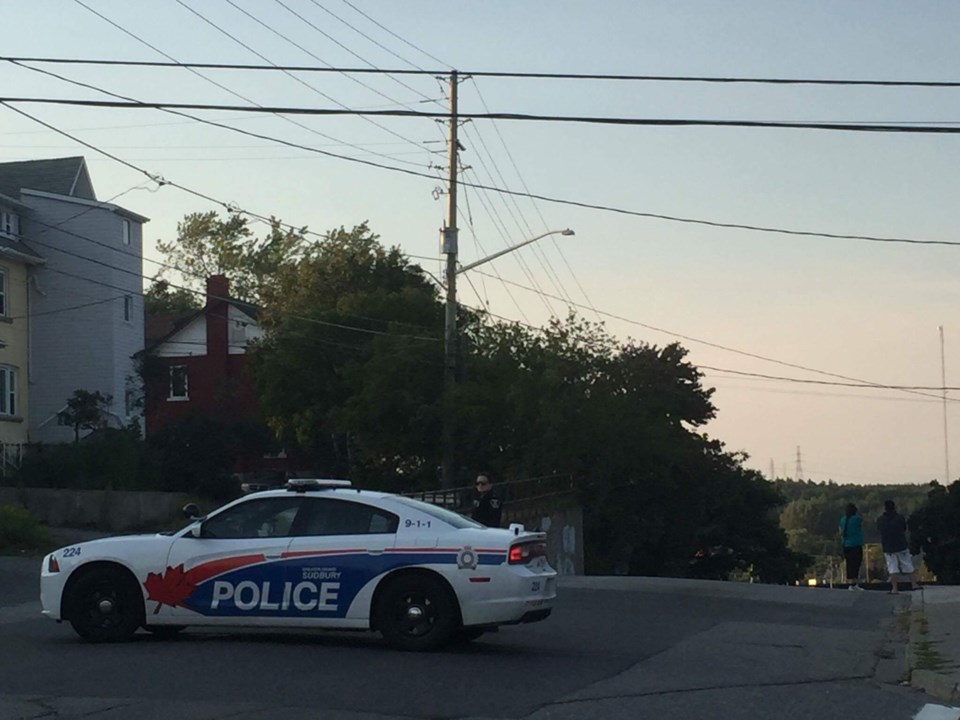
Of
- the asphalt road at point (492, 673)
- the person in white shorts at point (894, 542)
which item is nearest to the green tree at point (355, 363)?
the person in white shorts at point (894, 542)

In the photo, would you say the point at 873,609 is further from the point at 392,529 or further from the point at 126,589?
the point at 126,589

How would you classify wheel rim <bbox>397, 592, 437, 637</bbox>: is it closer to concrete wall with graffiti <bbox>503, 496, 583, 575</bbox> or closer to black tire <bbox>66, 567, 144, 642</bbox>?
black tire <bbox>66, 567, 144, 642</bbox>

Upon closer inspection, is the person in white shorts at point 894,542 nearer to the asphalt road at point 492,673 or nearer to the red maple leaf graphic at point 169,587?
the asphalt road at point 492,673

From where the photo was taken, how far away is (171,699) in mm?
10047

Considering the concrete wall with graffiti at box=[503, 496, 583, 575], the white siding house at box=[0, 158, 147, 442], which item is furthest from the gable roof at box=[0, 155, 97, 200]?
the concrete wall with graffiti at box=[503, 496, 583, 575]

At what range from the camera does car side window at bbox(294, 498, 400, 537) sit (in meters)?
13.1

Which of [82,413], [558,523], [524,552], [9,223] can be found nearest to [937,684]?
[524,552]

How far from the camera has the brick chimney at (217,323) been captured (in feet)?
201

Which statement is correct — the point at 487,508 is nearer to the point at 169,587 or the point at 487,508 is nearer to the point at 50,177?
the point at 169,587

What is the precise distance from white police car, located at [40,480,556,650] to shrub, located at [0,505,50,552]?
1524cm

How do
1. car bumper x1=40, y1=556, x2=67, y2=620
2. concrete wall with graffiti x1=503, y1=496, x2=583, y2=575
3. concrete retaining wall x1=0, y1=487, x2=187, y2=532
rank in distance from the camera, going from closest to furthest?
car bumper x1=40, y1=556, x2=67, y2=620 < concrete retaining wall x1=0, y1=487, x2=187, y2=532 < concrete wall with graffiti x1=503, y1=496, x2=583, y2=575

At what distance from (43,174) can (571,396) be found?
67.6 feet

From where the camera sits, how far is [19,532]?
92.6 ft

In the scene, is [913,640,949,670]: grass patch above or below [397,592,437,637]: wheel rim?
below
